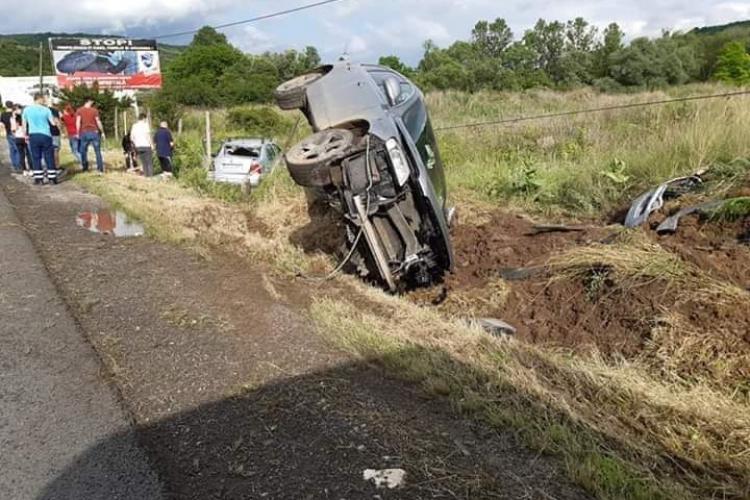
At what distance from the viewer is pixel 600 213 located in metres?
7.49

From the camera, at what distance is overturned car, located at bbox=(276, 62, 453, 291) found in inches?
190

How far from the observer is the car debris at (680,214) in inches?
207

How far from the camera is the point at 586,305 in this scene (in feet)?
15.6

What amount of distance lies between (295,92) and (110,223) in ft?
10.8

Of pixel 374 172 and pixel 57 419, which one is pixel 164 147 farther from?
pixel 57 419

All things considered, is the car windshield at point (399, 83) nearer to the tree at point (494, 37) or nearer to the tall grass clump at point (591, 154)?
the tall grass clump at point (591, 154)

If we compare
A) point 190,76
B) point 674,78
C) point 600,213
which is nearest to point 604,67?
point 674,78

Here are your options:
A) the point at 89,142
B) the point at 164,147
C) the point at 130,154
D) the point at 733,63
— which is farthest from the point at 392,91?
the point at 733,63

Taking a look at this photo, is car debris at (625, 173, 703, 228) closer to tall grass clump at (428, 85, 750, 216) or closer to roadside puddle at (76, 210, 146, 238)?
tall grass clump at (428, 85, 750, 216)

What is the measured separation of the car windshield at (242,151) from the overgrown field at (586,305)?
3.03 m

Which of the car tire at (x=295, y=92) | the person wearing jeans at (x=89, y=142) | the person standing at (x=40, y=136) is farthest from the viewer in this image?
the person wearing jeans at (x=89, y=142)

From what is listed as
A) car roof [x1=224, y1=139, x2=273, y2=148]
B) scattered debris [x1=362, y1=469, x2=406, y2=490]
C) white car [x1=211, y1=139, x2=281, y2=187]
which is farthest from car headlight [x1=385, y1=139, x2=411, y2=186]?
car roof [x1=224, y1=139, x2=273, y2=148]

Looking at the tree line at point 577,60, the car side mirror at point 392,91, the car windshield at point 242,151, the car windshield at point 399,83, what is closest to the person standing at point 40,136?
the car windshield at point 242,151

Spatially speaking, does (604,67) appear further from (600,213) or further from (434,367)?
(434,367)
